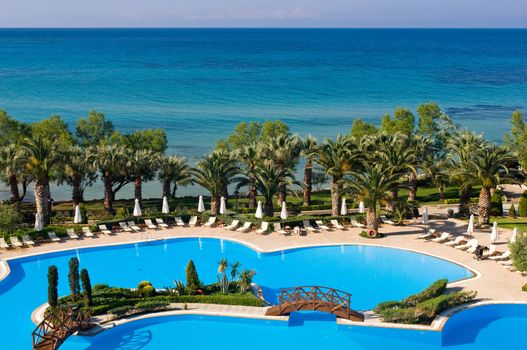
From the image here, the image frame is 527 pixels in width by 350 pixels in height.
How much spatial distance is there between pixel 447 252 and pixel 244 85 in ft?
307

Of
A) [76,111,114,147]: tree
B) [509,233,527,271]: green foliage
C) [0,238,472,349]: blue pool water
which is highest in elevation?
[76,111,114,147]: tree

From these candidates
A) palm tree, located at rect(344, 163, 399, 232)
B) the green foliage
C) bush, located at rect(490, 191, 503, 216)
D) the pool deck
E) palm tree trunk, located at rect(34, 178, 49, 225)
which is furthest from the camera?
bush, located at rect(490, 191, 503, 216)

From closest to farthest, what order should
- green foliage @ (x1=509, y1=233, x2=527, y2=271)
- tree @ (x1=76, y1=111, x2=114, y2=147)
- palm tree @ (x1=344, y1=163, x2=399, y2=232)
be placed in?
1. green foliage @ (x1=509, y1=233, x2=527, y2=271)
2. palm tree @ (x1=344, y1=163, x2=399, y2=232)
3. tree @ (x1=76, y1=111, x2=114, y2=147)

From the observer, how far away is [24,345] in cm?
2112

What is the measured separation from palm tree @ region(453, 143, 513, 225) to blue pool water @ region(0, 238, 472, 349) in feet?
21.8

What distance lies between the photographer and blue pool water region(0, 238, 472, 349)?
26531 millimetres

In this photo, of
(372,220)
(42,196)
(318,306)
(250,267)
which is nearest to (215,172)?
(250,267)

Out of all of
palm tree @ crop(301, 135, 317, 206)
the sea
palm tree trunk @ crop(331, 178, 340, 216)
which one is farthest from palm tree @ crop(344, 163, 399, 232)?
the sea

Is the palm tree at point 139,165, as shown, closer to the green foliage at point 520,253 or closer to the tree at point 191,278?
the tree at point 191,278

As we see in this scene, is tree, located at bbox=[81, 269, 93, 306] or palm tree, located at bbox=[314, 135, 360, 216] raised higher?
palm tree, located at bbox=[314, 135, 360, 216]

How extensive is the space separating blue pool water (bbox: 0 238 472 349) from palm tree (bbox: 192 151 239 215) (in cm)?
432

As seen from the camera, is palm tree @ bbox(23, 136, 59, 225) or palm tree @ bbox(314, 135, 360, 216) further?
palm tree @ bbox(314, 135, 360, 216)

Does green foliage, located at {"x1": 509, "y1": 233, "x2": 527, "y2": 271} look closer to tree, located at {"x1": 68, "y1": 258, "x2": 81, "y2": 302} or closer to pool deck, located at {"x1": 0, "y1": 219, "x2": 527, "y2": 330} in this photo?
pool deck, located at {"x1": 0, "y1": 219, "x2": 527, "y2": 330}

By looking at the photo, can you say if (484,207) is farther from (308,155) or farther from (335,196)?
(308,155)
